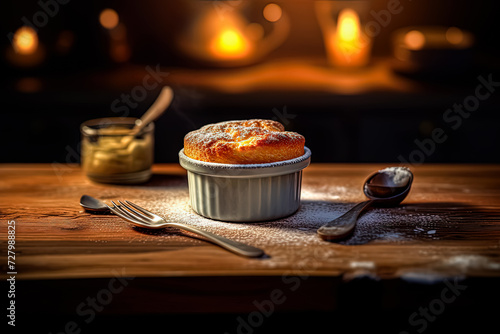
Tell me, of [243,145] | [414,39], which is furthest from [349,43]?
[243,145]

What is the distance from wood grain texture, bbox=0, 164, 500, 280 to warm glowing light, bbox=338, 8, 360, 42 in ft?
4.68

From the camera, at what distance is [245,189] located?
1049 mm

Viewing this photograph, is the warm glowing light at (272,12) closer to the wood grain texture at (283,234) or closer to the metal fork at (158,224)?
the wood grain texture at (283,234)

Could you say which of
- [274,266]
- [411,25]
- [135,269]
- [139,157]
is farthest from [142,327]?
Answer: [411,25]

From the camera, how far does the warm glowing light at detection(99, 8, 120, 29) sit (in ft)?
8.81

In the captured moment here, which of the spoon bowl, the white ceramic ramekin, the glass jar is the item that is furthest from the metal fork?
the spoon bowl

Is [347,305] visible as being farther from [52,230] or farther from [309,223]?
[52,230]

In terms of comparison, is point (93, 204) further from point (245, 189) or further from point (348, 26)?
point (348, 26)

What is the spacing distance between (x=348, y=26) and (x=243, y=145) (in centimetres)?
178

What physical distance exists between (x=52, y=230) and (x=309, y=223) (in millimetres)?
497

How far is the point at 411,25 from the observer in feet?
9.30

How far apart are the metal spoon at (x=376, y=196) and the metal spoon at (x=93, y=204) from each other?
46cm

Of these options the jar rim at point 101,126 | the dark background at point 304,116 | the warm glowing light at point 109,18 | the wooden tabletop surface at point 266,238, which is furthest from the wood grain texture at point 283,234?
the warm glowing light at point 109,18

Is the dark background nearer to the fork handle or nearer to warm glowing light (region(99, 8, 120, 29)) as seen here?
warm glowing light (region(99, 8, 120, 29))
